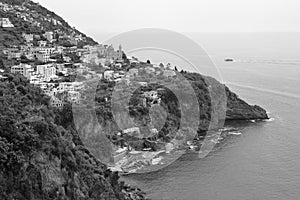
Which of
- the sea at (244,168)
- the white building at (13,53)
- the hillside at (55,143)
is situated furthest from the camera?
the white building at (13,53)

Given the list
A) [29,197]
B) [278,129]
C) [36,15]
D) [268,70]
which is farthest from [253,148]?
[268,70]

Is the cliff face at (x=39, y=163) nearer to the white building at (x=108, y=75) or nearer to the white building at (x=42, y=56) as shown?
the white building at (x=108, y=75)

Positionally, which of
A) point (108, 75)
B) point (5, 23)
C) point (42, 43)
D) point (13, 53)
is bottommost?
point (108, 75)

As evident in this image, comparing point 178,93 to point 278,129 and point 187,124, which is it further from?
point 278,129

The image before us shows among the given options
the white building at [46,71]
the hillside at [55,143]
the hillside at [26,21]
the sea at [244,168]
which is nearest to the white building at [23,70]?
the white building at [46,71]

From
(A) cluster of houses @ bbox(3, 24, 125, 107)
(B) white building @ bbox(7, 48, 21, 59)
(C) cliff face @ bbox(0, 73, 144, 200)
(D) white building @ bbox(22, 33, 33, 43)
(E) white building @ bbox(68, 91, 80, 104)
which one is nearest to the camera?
(C) cliff face @ bbox(0, 73, 144, 200)

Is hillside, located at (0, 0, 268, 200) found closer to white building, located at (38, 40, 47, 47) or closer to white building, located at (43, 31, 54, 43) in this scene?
white building, located at (38, 40, 47, 47)

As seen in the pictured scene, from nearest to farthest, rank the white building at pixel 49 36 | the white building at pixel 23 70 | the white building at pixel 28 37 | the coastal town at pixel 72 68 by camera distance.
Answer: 1. the coastal town at pixel 72 68
2. the white building at pixel 23 70
3. the white building at pixel 28 37
4. the white building at pixel 49 36

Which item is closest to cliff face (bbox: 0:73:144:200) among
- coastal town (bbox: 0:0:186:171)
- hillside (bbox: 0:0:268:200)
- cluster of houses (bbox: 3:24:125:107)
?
hillside (bbox: 0:0:268:200)

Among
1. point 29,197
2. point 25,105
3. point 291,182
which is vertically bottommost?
point 291,182

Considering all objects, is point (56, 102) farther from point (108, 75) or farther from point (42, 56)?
point (42, 56)

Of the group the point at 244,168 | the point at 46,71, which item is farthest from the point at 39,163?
the point at 46,71
